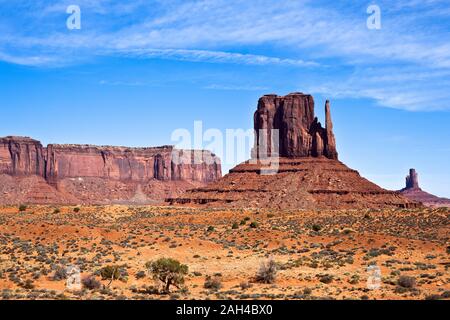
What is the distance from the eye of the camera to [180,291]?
989 inches

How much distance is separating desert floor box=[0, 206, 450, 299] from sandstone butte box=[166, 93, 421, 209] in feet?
83.7

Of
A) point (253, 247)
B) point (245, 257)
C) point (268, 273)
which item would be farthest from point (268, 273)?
point (253, 247)

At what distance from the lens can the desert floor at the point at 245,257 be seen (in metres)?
24.8

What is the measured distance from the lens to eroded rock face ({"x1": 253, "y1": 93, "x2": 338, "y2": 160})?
10756cm

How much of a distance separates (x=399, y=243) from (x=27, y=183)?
14355 cm

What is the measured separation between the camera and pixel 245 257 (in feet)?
125

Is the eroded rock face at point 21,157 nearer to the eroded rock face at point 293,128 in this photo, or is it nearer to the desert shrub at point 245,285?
the eroded rock face at point 293,128

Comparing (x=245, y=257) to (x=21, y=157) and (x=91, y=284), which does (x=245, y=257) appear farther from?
(x=21, y=157)

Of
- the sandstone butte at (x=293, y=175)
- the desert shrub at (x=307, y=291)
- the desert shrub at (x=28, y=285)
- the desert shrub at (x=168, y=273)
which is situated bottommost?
the desert shrub at (x=307, y=291)

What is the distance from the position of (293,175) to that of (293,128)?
15913 millimetres

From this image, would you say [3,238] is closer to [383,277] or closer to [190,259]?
[190,259]

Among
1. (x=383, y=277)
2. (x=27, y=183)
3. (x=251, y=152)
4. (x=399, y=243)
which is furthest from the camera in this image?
(x=27, y=183)

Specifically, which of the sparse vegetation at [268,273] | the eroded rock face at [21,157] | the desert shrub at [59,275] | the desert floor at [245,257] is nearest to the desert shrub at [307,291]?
the desert floor at [245,257]
